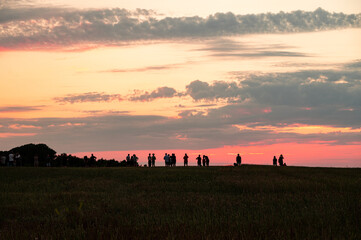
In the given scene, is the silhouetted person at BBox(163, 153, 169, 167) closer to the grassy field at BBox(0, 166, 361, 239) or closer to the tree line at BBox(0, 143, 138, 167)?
the tree line at BBox(0, 143, 138, 167)

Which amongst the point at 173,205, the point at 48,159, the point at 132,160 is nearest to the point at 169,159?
the point at 132,160

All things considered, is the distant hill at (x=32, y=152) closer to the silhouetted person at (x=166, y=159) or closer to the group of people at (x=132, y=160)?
the group of people at (x=132, y=160)

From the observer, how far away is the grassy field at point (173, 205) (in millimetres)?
12664

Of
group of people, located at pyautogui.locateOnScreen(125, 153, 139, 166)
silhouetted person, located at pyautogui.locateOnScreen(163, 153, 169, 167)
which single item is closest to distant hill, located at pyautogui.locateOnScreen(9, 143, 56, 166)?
Answer: group of people, located at pyautogui.locateOnScreen(125, 153, 139, 166)

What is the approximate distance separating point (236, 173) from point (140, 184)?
38.8 feet

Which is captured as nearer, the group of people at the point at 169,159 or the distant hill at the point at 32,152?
the group of people at the point at 169,159

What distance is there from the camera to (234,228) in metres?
13.2

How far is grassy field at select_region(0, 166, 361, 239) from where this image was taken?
499 inches

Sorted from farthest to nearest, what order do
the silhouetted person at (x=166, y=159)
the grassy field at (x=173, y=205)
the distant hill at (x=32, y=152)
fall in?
1. the distant hill at (x=32, y=152)
2. the silhouetted person at (x=166, y=159)
3. the grassy field at (x=173, y=205)

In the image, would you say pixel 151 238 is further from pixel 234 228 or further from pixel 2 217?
pixel 2 217

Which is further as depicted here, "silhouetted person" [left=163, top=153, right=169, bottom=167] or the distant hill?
the distant hill

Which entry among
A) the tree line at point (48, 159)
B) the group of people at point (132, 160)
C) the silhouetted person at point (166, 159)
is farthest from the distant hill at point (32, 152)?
the silhouetted person at point (166, 159)

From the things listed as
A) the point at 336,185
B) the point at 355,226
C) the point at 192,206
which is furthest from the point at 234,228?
the point at 336,185

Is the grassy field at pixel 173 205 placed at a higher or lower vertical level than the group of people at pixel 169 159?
lower
